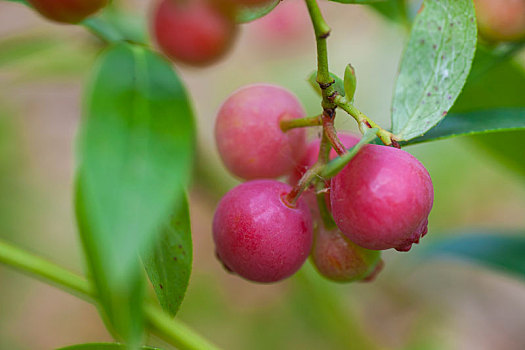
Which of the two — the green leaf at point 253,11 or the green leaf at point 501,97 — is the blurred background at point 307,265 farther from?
the green leaf at point 253,11

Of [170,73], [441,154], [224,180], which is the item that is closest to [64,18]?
[170,73]

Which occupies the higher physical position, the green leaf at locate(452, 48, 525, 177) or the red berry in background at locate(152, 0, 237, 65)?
the red berry in background at locate(152, 0, 237, 65)

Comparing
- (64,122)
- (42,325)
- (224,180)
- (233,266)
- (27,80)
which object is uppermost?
(233,266)

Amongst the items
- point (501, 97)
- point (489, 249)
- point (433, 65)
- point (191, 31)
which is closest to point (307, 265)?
point (489, 249)

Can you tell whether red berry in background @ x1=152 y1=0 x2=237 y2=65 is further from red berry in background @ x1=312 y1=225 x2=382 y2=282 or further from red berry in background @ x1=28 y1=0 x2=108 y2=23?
red berry in background @ x1=312 y1=225 x2=382 y2=282

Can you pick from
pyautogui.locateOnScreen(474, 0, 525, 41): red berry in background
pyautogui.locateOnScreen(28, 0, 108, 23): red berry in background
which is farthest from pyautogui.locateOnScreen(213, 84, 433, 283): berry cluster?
pyautogui.locateOnScreen(474, 0, 525, 41): red berry in background

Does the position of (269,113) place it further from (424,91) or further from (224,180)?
(224,180)
